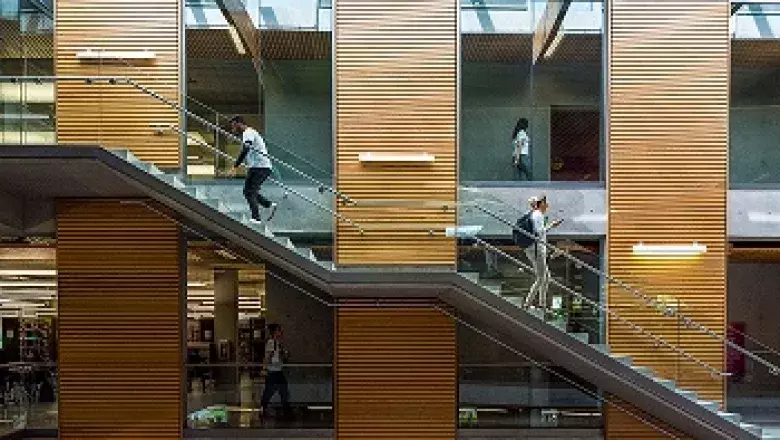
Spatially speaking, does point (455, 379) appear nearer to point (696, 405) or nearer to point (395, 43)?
point (696, 405)

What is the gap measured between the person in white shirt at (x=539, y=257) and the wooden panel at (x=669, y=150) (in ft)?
6.80

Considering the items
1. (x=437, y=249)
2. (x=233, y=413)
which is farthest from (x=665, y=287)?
(x=233, y=413)

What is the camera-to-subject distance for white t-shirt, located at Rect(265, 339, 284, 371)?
15.2 metres

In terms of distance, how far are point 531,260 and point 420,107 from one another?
323 centimetres

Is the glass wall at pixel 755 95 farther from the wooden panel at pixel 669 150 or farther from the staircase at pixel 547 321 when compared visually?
the staircase at pixel 547 321

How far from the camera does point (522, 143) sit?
15.2 m

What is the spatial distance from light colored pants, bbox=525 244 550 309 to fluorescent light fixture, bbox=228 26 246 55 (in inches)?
219

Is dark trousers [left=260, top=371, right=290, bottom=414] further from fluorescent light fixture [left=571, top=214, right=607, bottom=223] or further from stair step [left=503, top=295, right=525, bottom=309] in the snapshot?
fluorescent light fixture [left=571, top=214, right=607, bottom=223]

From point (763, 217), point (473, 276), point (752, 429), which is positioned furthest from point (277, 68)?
point (752, 429)

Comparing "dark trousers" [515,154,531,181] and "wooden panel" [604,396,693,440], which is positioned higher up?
"dark trousers" [515,154,531,181]

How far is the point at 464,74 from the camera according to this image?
15.2 m

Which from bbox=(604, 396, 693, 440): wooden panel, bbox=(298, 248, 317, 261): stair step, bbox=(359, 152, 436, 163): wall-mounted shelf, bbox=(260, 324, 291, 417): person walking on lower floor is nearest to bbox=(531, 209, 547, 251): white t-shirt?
bbox=(359, 152, 436, 163): wall-mounted shelf

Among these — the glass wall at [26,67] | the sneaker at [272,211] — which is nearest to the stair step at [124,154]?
the glass wall at [26,67]

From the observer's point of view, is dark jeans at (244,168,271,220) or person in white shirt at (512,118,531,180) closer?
dark jeans at (244,168,271,220)
